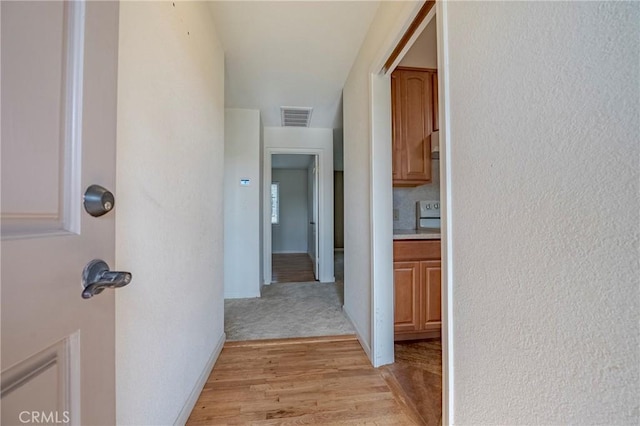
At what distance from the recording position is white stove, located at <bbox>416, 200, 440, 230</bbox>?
2635 mm

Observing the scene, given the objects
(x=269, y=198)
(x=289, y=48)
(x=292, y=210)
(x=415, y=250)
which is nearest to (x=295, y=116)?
(x=269, y=198)

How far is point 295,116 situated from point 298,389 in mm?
3143

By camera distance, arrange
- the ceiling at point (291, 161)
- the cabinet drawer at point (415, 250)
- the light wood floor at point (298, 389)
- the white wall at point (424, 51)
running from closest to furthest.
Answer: the light wood floor at point (298, 389), the white wall at point (424, 51), the cabinet drawer at point (415, 250), the ceiling at point (291, 161)

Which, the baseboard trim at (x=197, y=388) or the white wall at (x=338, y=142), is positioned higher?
the white wall at (x=338, y=142)

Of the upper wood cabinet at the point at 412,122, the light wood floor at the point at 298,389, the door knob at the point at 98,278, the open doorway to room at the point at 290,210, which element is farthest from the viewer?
the open doorway to room at the point at 290,210

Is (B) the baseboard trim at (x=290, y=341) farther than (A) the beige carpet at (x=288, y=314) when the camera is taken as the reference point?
No

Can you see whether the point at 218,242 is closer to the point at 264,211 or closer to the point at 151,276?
the point at 151,276

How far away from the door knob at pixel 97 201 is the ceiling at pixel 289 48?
1.74 meters

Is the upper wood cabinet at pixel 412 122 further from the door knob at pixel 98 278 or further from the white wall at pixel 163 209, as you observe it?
the door knob at pixel 98 278

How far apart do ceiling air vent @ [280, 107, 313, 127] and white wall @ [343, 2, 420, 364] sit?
2.82 feet

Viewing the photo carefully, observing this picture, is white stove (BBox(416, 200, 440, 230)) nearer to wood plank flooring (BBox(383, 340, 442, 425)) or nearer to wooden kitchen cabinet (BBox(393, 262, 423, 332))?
wooden kitchen cabinet (BBox(393, 262, 423, 332))

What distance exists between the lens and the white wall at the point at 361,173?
1713 millimetres

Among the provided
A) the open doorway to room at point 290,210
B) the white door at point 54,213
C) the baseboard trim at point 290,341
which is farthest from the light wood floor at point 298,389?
the open doorway to room at point 290,210

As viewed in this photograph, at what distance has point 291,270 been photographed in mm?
5070
